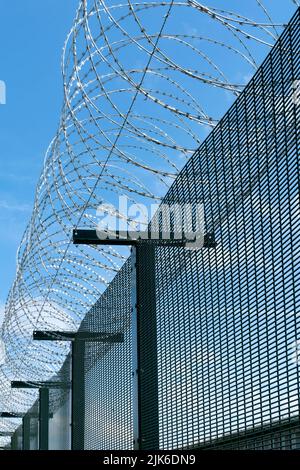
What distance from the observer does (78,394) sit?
23.1m

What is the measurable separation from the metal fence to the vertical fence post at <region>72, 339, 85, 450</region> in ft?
24.4

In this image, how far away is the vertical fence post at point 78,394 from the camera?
22547 millimetres

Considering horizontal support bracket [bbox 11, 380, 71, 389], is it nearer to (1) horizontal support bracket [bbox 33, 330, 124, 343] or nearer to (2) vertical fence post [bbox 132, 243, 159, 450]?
(1) horizontal support bracket [bbox 33, 330, 124, 343]

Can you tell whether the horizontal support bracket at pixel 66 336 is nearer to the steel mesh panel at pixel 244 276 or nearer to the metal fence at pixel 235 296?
the metal fence at pixel 235 296

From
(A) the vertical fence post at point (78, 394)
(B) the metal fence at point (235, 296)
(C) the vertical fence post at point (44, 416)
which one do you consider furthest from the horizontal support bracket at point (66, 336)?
(C) the vertical fence post at point (44, 416)

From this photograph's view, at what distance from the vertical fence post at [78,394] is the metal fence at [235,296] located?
7.45 metres

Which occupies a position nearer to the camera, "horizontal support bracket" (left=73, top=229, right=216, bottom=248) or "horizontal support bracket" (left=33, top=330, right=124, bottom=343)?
"horizontal support bracket" (left=73, top=229, right=216, bottom=248)

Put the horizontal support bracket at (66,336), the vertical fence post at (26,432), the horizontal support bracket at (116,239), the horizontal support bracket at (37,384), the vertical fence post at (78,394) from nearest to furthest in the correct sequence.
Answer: the horizontal support bracket at (116,239) → the horizontal support bracket at (66,336) → the vertical fence post at (78,394) → the horizontal support bracket at (37,384) → the vertical fence post at (26,432)

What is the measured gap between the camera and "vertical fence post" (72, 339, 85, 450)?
22547 mm

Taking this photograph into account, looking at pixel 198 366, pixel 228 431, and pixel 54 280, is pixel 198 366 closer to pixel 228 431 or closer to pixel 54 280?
pixel 228 431

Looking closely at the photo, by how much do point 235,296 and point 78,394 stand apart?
13723mm

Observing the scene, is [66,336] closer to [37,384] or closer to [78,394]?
[78,394]

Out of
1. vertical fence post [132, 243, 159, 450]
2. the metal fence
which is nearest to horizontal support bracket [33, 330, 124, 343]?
vertical fence post [132, 243, 159, 450]

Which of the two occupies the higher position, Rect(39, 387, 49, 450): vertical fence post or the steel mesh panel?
Rect(39, 387, 49, 450): vertical fence post
